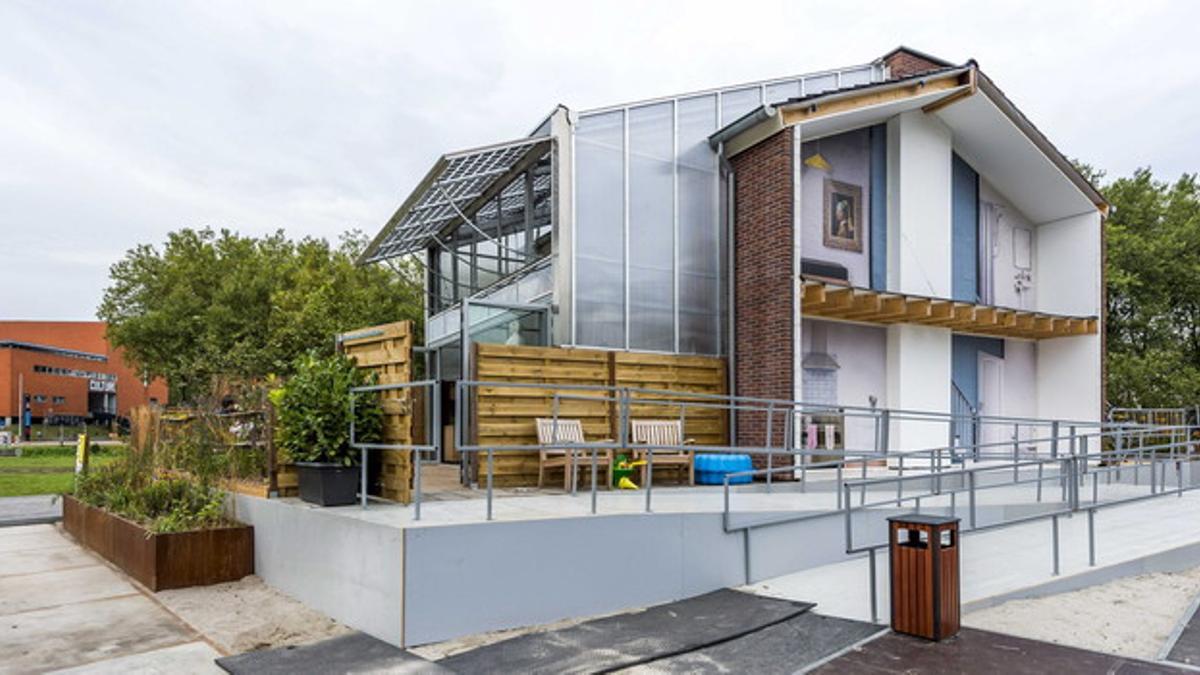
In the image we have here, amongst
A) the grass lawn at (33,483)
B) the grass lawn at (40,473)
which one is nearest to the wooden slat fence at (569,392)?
A: the grass lawn at (40,473)

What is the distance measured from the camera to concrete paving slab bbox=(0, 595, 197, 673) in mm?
5812

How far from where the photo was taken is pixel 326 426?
288 inches

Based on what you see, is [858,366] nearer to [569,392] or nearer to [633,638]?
[569,392]

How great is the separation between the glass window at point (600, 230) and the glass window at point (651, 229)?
0.69 ft

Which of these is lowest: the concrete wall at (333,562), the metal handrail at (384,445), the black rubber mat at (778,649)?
the black rubber mat at (778,649)

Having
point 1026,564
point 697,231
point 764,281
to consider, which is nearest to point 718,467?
point 764,281

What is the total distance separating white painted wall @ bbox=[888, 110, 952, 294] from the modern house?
37 mm

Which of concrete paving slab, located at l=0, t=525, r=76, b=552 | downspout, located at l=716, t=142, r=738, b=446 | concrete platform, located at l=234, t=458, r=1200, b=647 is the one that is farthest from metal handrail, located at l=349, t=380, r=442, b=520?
downspout, located at l=716, t=142, r=738, b=446

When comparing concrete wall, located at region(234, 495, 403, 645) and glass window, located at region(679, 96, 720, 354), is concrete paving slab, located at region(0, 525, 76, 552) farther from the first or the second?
glass window, located at region(679, 96, 720, 354)

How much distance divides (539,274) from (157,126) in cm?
1041

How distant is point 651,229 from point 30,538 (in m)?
10.1

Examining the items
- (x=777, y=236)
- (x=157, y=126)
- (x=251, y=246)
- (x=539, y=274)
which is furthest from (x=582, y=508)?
(x=251, y=246)

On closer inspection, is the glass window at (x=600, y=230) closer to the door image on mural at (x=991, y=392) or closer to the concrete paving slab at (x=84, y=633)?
the concrete paving slab at (x=84, y=633)

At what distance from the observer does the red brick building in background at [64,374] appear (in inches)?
2221
